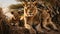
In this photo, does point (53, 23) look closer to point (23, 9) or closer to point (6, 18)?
point (23, 9)

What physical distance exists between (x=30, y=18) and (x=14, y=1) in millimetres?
676

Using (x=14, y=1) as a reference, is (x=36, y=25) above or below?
below

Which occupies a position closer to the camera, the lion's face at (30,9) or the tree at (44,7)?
the lion's face at (30,9)

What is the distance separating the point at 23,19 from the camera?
5.91 m

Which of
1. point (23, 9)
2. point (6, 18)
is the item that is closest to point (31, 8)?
point (23, 9)

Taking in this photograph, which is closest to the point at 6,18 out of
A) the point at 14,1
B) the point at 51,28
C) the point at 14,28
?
the point at 14,28

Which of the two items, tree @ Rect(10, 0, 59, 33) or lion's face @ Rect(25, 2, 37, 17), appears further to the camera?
tree @ Rect(10, 0, 59, 33)

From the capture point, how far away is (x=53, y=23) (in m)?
6.22

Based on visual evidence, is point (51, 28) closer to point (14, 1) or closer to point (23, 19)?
point (23, 19)

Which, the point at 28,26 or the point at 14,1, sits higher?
the point at 14,1

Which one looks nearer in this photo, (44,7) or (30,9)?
(30,9)

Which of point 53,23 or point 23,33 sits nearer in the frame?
point 23,33

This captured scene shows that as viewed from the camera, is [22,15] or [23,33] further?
[22,15]

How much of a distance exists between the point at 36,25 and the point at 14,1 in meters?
0.85
